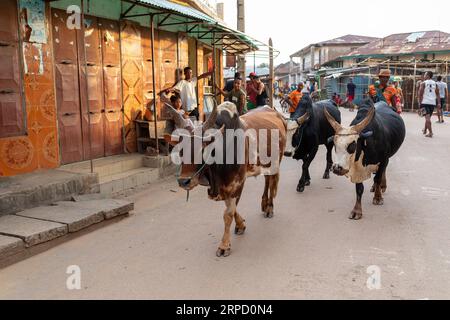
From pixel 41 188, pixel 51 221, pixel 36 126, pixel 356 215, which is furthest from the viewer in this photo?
pixel 36 126

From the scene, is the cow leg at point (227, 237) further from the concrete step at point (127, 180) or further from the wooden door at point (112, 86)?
the wooden door at point (112, 86)

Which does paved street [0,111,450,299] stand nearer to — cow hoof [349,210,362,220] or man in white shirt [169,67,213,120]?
cow hoof [349,210,362,220]

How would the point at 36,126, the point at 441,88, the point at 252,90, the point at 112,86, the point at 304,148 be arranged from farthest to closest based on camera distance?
1. the point at 441,88
2. the point at 252,90
3. the point at 112,86
4. the point at 304,148
5. the point at 36,126

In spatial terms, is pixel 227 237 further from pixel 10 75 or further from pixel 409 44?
pixel 409 44

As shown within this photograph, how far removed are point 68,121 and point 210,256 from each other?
12.9ft

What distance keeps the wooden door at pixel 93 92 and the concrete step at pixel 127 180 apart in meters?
0.75

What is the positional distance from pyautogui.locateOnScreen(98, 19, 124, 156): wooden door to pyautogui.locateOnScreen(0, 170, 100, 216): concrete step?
191 centimetres

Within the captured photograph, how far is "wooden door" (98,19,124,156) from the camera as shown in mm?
7801

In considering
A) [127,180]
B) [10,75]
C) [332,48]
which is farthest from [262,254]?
[332,48]

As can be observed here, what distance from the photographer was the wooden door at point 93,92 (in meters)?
7.35

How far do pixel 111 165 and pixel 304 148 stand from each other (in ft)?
10.7

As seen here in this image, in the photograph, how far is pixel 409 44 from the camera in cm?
2767

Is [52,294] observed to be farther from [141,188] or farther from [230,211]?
[141,188]

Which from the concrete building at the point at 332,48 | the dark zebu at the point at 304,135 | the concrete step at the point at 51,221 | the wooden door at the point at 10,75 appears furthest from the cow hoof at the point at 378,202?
the concrete building at the point at 332,48
